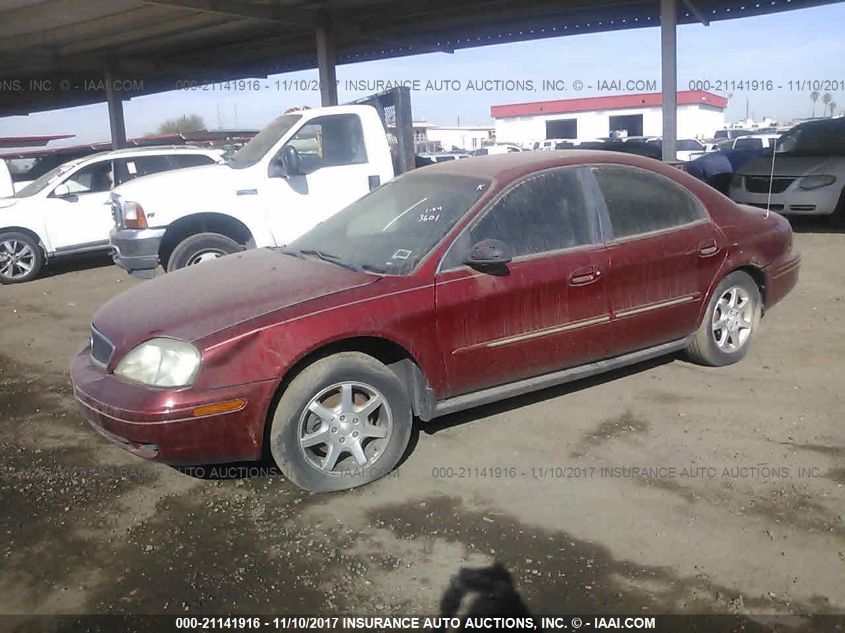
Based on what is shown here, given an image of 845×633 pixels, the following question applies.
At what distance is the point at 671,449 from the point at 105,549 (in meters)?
2.88

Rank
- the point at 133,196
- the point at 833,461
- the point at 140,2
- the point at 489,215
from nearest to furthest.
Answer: the point at 833,461 < the point at 489,215 < the point at 133,196 < the point at 140,2

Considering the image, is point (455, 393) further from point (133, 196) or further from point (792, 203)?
point (792, 203)

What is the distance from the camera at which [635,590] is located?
2877 millimetres

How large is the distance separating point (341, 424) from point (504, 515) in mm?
894

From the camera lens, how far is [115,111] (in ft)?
88.1

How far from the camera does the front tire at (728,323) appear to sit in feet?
→ 16.7

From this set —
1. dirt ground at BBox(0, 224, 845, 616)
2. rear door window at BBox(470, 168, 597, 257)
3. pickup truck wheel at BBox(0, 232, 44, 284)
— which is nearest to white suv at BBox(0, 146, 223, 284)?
pickup truck wheel at BBox(0, 232, 44, 284)

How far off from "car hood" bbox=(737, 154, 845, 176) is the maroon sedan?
660 cm

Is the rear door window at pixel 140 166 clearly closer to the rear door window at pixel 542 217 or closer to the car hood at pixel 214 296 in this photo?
the car hood at pixel 214 296

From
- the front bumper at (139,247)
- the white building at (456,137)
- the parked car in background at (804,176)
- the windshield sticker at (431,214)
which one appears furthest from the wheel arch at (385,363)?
the white building at (456,137)

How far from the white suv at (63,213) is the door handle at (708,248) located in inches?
332

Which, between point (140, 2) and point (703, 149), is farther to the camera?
point (703, 149)

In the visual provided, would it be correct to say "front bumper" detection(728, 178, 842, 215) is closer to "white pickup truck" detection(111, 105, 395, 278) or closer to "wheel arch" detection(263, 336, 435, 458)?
"white pickup truck" detection(111, 105, 395, 278)

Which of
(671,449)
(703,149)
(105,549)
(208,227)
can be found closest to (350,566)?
(105,549)
